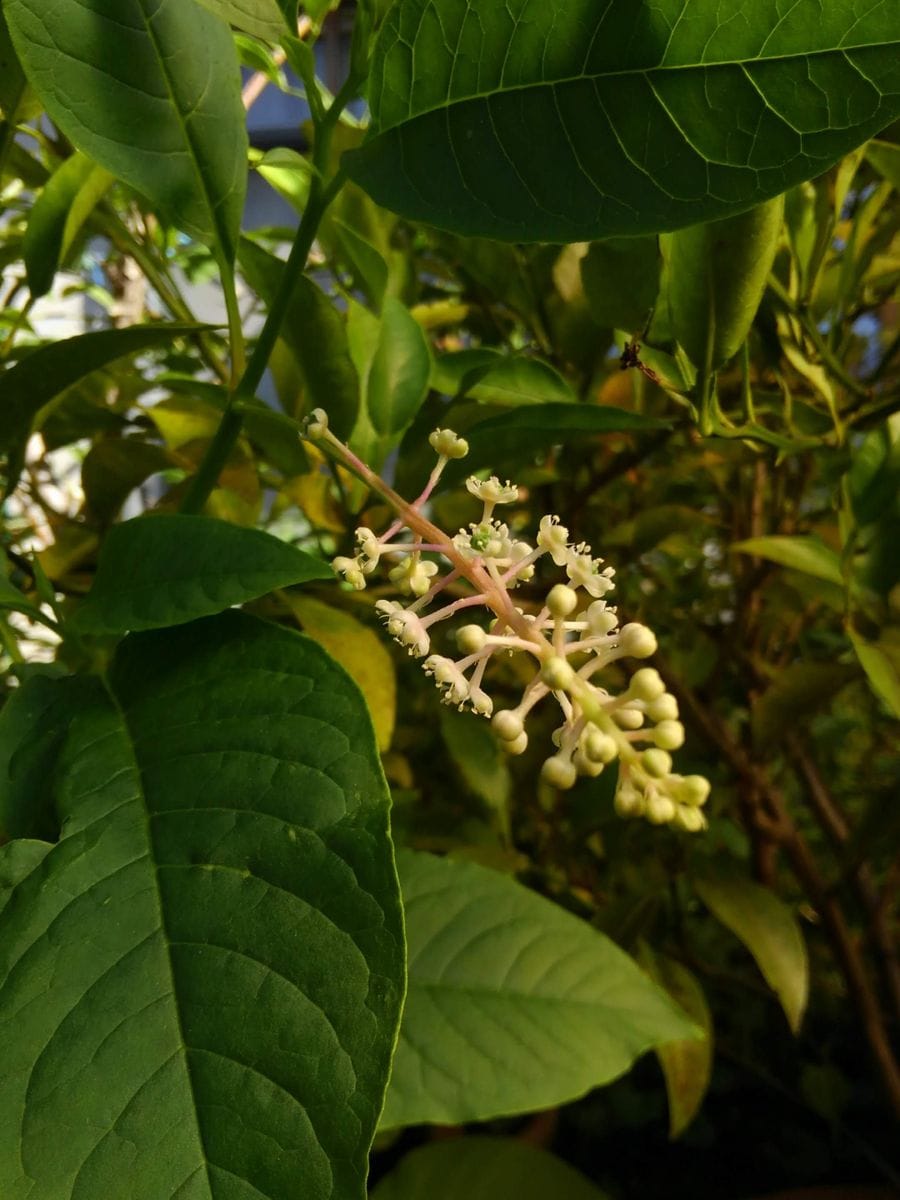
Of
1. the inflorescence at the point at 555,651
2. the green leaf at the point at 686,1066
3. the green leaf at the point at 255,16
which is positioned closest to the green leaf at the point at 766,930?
the green leaf at the point at 686,1066

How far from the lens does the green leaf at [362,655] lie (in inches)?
21.2

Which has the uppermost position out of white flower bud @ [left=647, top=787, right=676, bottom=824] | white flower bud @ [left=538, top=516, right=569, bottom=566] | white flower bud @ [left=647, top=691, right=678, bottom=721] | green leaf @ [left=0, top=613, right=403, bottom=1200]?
white flower bud @ [left=538, top=516, right=569, bottom=566]

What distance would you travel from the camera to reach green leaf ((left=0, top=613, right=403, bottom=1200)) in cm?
29

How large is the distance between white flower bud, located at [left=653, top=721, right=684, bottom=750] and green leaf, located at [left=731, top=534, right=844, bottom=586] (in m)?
0.26

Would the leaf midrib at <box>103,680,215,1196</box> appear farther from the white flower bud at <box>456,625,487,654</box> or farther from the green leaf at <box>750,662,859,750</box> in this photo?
the green leaf at <box>750,662,859,750</box>

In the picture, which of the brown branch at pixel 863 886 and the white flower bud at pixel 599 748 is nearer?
→ the white flower bud at pixel 599 748

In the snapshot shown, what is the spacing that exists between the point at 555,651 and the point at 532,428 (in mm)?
166

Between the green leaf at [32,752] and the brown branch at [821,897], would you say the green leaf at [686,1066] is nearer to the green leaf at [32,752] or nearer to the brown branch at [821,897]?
the brown branch at [821,897]

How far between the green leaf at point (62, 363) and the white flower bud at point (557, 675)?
242mm

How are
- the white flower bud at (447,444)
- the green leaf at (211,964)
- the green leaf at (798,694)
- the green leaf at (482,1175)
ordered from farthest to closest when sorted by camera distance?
the green leaf at (482,1175) < the green leaf at (798,694) < the white flower bud at (447,444) < the green leaf at (211,964)

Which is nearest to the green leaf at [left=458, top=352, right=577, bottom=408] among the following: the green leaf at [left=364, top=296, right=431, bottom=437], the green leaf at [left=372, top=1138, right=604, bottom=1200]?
the green leaf at [left=364, top=296, right=431, bottom=437]

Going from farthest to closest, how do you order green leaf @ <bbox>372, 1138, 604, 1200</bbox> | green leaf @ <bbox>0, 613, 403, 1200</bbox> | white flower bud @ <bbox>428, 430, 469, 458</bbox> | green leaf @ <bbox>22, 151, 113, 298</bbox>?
green leaf @ <bbox>372, 1138, 604, 1200</bbox>, green leaf @ <bbox>22, 151, 113, 298</bbox>, white flower bud @ <bbox>428, 430, 469, 458</bbox>, green leaf @ <bbox>0, 613, 403, 1200</bbox>

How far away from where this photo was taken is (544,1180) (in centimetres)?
78

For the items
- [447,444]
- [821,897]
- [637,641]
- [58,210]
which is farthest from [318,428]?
[821,897]
